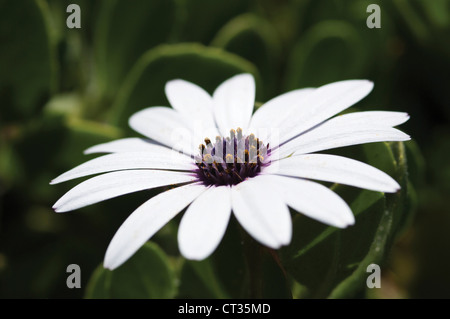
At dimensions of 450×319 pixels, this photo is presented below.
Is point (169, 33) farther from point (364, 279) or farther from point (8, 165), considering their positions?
point (364, 279)

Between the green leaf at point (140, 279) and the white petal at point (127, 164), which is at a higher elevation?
the white petal at point (127, 164)

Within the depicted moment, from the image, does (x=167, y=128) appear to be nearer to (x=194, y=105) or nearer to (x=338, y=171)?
(x=194, y=105)

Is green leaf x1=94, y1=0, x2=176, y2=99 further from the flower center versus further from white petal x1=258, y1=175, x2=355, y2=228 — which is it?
white petal x1=258, y1=175, x2=355, y2=228

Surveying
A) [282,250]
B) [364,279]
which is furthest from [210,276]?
[364,279]

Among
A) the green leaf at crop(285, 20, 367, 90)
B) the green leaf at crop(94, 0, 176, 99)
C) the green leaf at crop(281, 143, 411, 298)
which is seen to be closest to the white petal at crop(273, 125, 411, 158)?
the green leaf at crop(281, 143, 411, 298)

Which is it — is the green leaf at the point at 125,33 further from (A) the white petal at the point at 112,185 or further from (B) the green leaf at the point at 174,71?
(A) the white petal at the point at 112,185

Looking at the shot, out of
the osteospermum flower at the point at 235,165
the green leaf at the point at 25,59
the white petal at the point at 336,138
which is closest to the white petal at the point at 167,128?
the osteospermum flower at the point at 235,165
